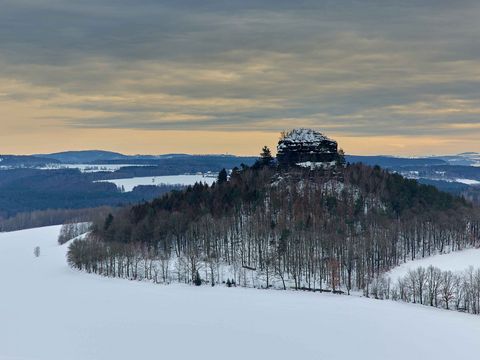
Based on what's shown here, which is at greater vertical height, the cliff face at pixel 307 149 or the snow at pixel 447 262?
the cliff face at pixel 307 149

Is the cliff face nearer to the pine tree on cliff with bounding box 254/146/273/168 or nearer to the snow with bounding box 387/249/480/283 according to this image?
the pine tree on cliff with bounding box 254/146/273/168

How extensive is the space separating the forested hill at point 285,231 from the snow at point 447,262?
334 centimetres

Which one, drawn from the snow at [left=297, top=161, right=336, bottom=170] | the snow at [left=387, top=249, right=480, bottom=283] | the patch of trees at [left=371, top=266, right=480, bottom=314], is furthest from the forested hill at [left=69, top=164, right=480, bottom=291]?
the patch of trees at [left=371, top=266, right=480, bottom=314]

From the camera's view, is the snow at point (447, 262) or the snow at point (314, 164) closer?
the snow at point (447, 262)

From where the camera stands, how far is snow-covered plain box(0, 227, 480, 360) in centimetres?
7300

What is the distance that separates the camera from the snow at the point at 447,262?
116m

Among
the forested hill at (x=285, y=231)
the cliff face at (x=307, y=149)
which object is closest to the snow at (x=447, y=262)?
the forested hill at (x=285, y=231)

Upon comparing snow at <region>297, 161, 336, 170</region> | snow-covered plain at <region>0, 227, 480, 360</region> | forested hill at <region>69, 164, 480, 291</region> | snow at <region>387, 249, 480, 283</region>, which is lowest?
snow-covered plain at <region>0, 227, 480, 360</region>

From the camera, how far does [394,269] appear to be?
122 metres

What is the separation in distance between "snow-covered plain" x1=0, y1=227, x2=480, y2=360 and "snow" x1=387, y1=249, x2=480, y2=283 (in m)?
18.3

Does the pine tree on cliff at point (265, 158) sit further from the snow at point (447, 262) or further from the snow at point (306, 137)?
the snow at point (447, 262)

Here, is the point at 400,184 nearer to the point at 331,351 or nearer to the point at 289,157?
the point at 289,157

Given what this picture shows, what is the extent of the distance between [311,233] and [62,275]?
57.4m

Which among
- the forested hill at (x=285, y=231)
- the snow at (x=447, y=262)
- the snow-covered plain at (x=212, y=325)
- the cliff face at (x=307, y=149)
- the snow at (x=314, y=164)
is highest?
the cliff face at (x=307, y=149)
